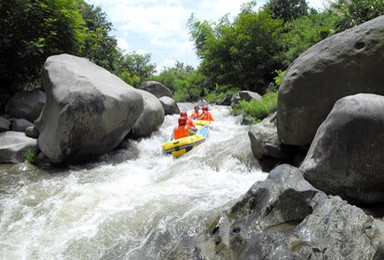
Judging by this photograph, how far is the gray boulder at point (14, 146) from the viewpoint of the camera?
693 cm

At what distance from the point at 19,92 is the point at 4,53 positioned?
119 cm

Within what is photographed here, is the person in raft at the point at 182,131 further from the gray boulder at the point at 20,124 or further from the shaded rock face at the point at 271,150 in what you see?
the gray boulder at the point at 20,124

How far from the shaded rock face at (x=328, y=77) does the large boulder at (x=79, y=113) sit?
382 cm

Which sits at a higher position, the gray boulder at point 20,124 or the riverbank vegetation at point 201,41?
the riverbank vegetation at point 201,41

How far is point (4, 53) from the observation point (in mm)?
8945

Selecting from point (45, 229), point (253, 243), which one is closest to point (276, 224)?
point (253, 243)

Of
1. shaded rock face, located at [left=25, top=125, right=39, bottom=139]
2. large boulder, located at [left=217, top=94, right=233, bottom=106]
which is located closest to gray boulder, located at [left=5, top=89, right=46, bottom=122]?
shaded rock face, located at [left=25, top=125, right=39, bottom=139]

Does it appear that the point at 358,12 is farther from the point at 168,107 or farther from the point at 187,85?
the point at 187,85

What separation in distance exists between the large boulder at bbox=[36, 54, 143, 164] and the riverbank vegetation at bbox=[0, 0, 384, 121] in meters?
2.10

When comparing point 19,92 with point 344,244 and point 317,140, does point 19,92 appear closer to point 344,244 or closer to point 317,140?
point 317,140

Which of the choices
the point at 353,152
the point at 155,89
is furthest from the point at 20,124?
the point at 155,89

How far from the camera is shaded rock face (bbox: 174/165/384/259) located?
230 centimetres

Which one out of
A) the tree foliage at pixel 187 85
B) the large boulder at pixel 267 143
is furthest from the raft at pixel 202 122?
the tree foliage at pixel 187 85

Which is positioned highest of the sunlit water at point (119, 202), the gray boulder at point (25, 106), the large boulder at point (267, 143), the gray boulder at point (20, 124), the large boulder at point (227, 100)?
the gray boulder at point (25, 106)
